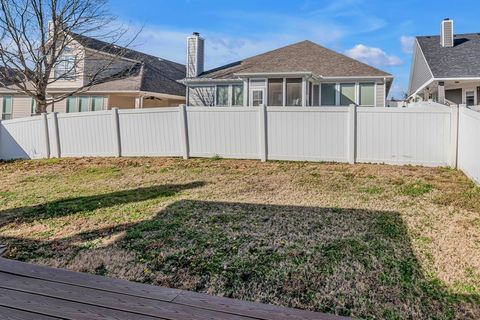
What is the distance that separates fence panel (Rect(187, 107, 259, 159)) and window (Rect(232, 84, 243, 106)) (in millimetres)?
8990

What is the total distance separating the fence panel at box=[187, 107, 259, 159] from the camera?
866 centimetres

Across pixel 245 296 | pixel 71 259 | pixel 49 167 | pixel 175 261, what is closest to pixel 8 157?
pixel 49 167

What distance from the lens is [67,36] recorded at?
48.5ft

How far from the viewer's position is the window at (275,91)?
16578 mm

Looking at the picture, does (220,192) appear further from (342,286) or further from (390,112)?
(390,112)

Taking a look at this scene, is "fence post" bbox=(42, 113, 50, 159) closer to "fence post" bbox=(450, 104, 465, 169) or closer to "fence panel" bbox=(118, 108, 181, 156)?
"fence panel" bbox=(118, 108, 181, 156)

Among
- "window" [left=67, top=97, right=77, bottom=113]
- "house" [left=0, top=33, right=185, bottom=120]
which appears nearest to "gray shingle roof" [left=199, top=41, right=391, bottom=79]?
"house" [left=0, top=33, right=185, bottom=120]

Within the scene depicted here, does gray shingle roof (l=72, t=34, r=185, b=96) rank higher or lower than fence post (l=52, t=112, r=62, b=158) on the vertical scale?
higher

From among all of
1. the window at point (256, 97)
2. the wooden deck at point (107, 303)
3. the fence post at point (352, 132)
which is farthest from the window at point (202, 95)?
the wooden deck at point (107, 303)

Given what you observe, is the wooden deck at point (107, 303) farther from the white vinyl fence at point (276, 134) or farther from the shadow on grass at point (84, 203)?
the white vinyl fence at point (276, 134)

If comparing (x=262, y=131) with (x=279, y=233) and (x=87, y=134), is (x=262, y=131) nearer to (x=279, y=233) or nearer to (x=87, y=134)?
(x=279, y=233)

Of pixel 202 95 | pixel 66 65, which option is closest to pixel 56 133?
pixel 66 65

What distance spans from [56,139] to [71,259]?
320 inches

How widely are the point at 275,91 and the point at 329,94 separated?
275cm
